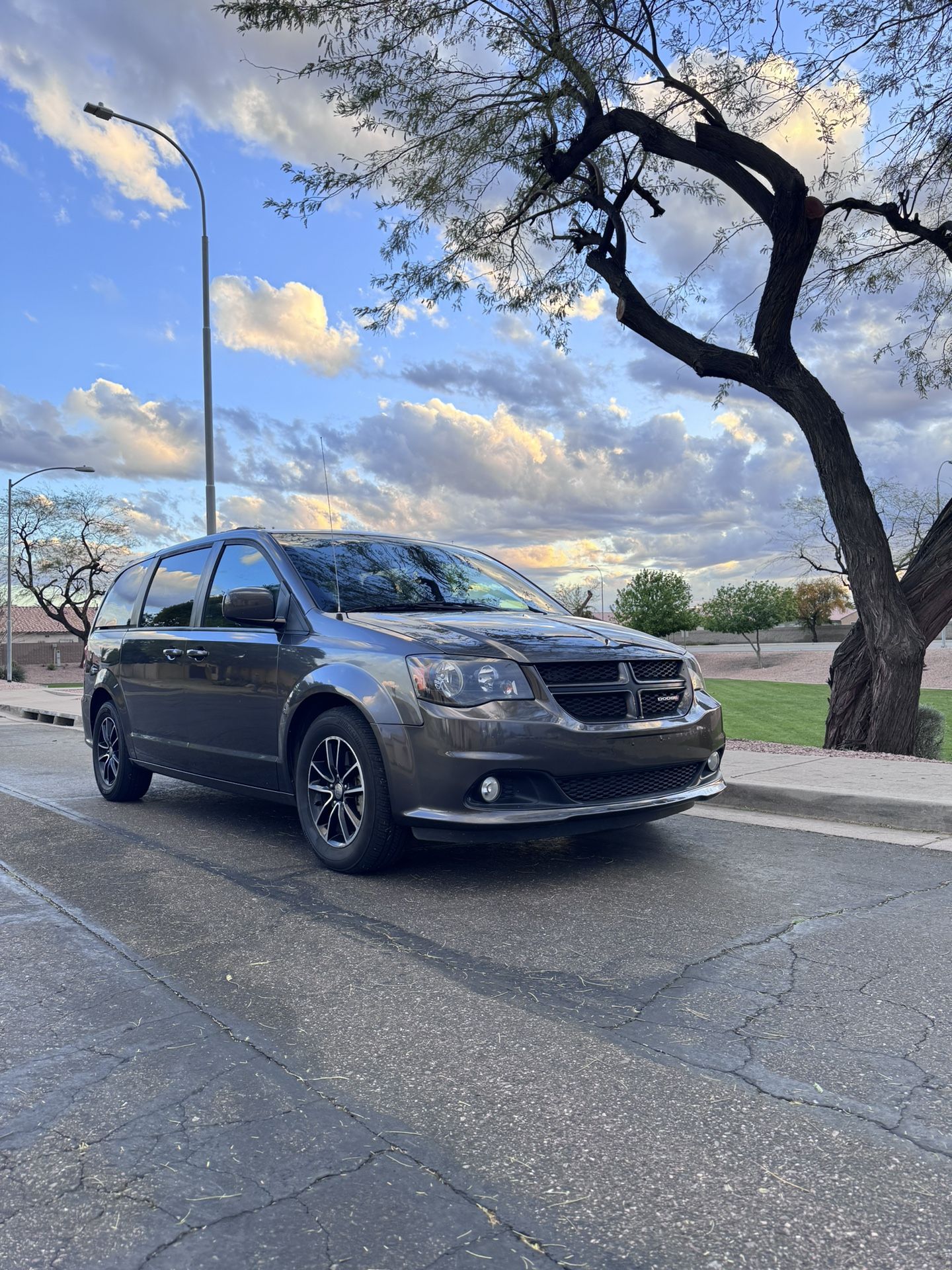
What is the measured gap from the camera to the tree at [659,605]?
7881cm

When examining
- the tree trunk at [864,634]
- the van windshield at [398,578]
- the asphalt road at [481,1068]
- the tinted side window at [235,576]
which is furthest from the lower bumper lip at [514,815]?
the tree trunk at [864,634]

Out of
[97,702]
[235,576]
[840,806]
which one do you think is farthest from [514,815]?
[97,702]

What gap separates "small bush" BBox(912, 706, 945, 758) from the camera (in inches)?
447

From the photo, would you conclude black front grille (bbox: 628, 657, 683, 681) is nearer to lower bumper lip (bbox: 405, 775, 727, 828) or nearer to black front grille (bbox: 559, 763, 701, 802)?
black front grille (bbox: 559, 763, 701, 802)

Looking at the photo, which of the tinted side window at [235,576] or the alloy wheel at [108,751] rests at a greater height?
the tinted side window at [235,576]

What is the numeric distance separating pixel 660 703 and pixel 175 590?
11.7 feet

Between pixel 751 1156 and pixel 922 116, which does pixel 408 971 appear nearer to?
pixel 751 1156

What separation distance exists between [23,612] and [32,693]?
63.5 meters

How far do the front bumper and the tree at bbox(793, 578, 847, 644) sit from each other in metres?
80.0

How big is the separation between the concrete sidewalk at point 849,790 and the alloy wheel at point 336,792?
320 cm

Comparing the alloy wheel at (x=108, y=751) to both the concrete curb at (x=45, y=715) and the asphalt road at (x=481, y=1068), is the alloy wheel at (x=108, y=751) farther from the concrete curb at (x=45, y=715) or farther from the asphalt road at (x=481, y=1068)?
the concrete curb at (x=45, y=715)

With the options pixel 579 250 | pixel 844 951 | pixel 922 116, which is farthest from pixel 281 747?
pixel 922 116

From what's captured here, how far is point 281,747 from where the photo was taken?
219 inches

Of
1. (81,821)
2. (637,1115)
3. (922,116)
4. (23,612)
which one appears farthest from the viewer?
(23,612)
